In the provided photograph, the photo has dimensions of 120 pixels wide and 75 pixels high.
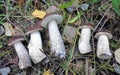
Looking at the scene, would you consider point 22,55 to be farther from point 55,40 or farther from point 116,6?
point 116,6

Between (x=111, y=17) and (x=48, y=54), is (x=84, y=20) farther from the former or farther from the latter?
(x=48, y=54)

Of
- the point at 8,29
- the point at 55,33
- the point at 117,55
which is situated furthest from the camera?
the point at 8,29

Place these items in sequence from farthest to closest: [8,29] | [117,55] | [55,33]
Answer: [8,29]
[55,33]
[117,55]

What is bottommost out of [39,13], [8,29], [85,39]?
[85,39]

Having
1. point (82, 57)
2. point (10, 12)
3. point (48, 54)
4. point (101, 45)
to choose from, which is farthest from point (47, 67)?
point (10, 12)

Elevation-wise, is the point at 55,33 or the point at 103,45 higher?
the point at 55,33

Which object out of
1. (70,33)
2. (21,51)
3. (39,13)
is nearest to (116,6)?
(70,33)
